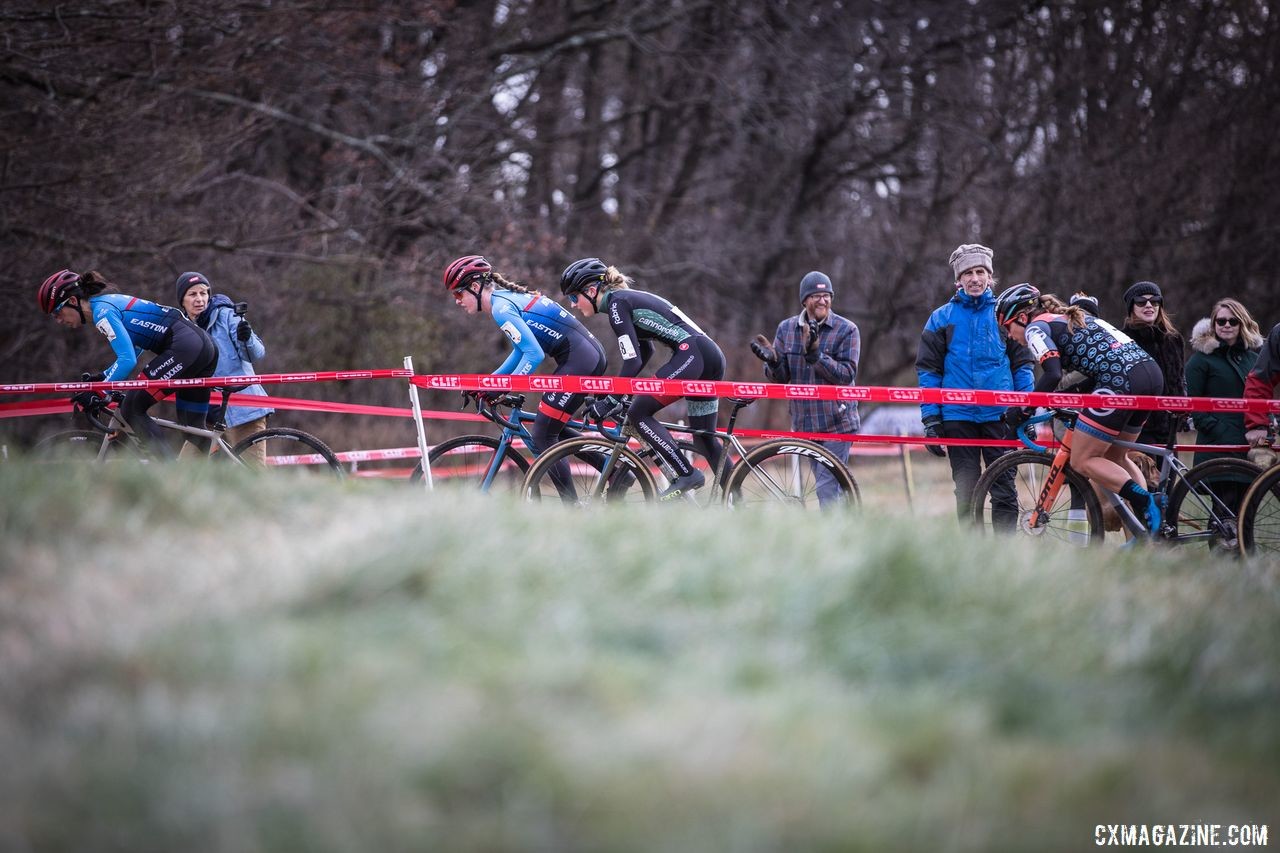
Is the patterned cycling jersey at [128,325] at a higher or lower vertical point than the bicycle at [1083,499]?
higher

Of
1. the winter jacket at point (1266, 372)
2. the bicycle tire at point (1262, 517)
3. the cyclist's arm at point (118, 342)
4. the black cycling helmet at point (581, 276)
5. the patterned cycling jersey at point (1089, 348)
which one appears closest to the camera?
the bicycle tire at point (1262, 517)

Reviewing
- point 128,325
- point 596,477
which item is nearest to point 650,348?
point 596,477

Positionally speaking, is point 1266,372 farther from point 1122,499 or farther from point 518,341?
point 518,341

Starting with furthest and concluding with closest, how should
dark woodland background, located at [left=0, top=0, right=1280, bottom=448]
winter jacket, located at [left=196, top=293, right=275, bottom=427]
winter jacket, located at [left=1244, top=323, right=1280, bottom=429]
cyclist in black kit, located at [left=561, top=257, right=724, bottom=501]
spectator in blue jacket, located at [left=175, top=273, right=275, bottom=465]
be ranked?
dark woodland background, located at [left=0, top=0, right=1280, bottom=448], winter jacket, located at [left=196, top=293, right=275, bottom=427], spectator in blue jacket, located at [left=175, top=273, right=275, bottom=465], winter jacket, located at [left=1244, top=323, right=1280, bottom=429], cyclist in black kit, located at [left=561, top=257, right=724, bottom=501]

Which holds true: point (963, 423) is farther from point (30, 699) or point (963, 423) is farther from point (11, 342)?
point (11, 342)

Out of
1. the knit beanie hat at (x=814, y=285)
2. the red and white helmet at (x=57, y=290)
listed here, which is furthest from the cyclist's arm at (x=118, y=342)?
the knit beanie hat at (x=814, y=285)

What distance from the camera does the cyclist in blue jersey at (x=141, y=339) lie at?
32.7ft

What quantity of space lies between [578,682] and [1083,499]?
5.39 m

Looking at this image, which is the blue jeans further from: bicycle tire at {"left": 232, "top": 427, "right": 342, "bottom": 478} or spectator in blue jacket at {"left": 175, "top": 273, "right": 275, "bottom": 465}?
spectator in blue jacket at {"left": 175, "top": 273, "right": 275, "bottom": 465}

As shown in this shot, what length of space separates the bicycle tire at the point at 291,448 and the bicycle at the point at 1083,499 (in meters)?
4.80

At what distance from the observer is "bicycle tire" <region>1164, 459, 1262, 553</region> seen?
8.08 m

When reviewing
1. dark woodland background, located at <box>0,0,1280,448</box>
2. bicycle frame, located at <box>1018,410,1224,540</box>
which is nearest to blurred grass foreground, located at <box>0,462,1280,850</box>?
bicycle frame, located at <box>1018,410,1224,540</box>

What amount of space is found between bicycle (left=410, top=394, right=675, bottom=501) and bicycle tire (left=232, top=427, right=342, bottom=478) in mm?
807

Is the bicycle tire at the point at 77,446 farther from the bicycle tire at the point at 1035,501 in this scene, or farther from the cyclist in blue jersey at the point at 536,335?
the bicycle tire at the point at 1035,501
